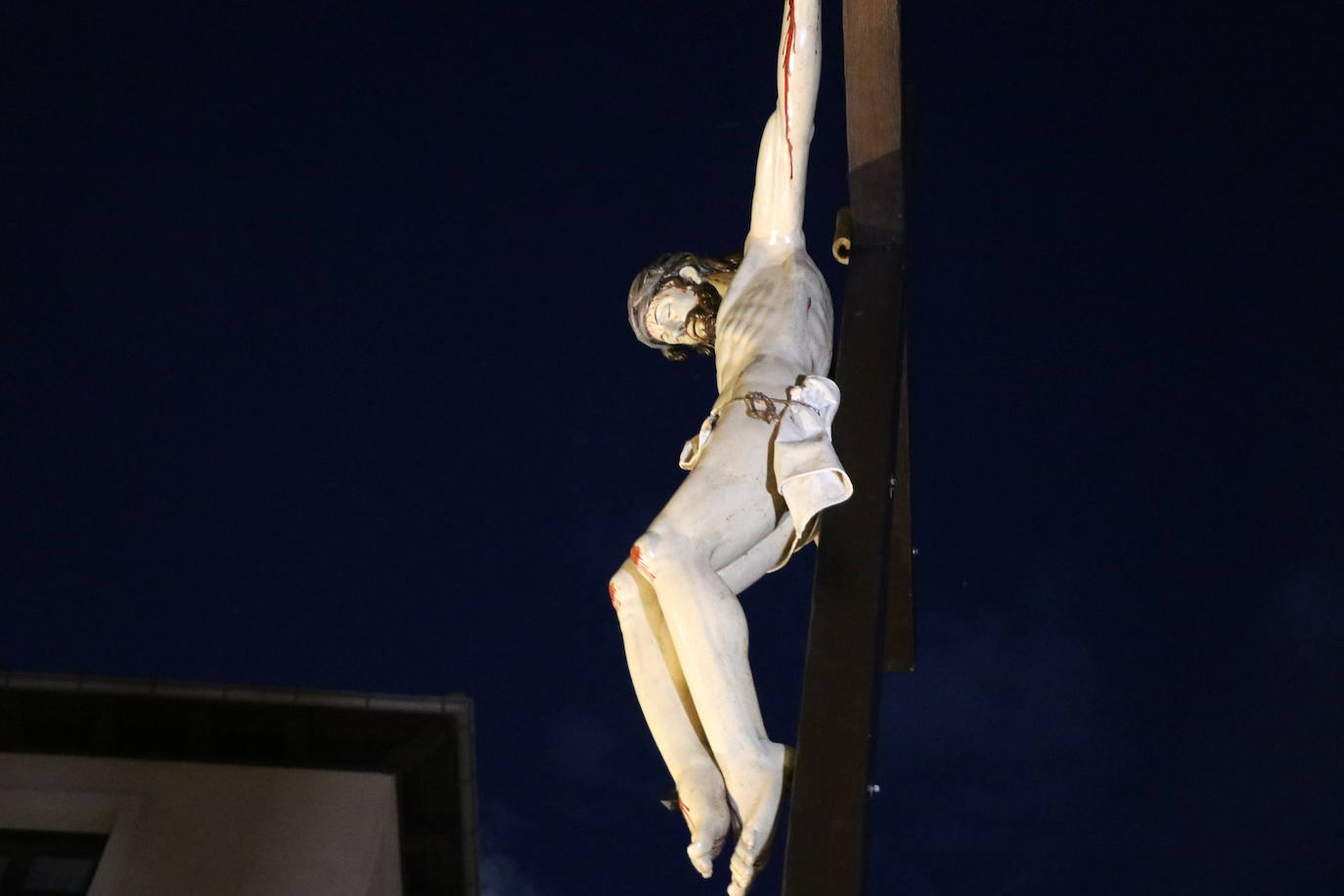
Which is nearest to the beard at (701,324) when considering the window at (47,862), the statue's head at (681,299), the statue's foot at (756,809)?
the statue's head at (681,299)

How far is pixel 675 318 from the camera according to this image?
397 centimetres

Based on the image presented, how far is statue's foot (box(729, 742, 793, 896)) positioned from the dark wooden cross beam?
0.12 metres

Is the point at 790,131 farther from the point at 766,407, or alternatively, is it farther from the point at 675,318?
the point at 766,407

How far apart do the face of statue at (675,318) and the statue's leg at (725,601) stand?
635mm

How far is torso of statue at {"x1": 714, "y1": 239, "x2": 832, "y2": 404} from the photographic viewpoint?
351 centimetres

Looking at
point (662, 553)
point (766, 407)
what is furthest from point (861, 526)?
point (662, 553)

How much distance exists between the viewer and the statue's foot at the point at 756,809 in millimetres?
2867

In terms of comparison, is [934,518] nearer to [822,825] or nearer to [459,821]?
[459,821]

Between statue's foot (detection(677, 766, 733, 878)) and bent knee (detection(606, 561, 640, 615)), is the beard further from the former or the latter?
statue's foot (detection(677, 766, 733, 878))

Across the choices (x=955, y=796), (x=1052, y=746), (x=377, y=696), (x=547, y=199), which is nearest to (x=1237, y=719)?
(x=1052, y=746)

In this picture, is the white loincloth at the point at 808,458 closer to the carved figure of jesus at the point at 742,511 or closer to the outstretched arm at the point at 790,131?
the carved figure of jesus at the point at 742,511

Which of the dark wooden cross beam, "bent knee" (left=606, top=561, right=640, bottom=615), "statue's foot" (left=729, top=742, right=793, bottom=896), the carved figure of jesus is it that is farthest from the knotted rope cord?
"statue's foot" (left=729, top=742, right=793, bottom=896)

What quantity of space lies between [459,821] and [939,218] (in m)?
4.40

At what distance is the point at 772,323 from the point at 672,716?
1072 millimetres
